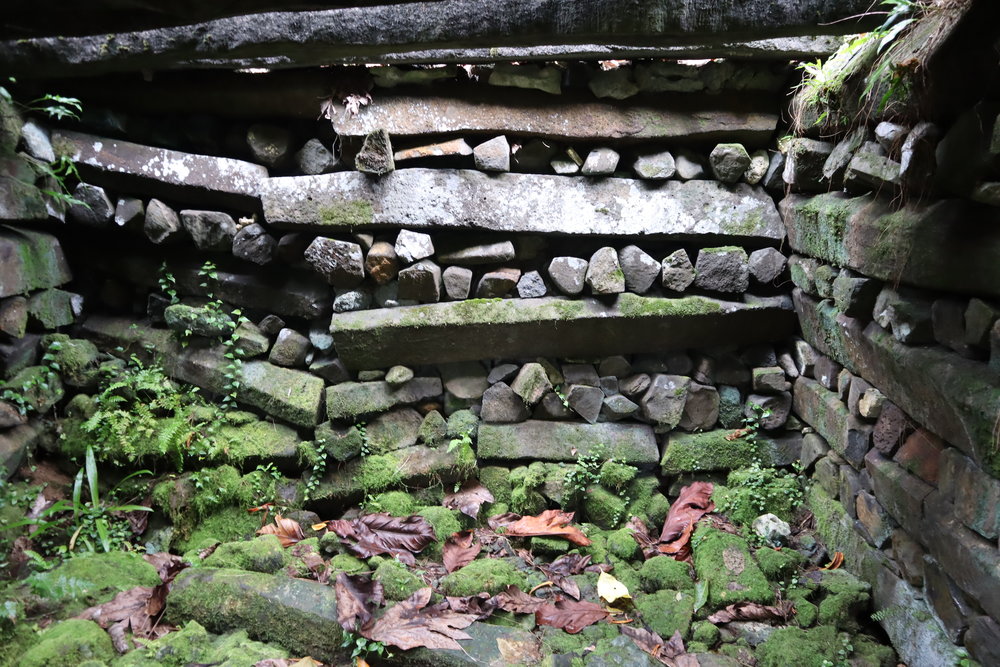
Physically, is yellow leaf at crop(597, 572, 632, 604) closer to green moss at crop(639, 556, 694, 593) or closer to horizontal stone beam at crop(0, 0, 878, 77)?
green moss at crop(639, 556, 694, 593)

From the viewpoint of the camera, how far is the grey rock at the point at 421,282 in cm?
356

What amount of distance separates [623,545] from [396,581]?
3.98 feet

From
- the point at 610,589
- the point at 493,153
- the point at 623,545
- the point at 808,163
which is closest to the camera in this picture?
the point at 610,589

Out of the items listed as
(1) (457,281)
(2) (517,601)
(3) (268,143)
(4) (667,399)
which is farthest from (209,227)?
(4) (667,399)

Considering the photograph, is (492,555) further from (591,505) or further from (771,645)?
(771,645)

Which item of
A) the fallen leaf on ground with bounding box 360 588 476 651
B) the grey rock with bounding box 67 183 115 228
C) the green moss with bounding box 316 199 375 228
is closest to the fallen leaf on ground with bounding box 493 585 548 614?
the fallen leaf on ground with bounding box 360 588 476 651

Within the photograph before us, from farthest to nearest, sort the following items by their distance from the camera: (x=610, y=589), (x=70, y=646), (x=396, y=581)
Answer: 1. (x=610, y=589)
2. (x=396, y=581)
3. (x=70, y=646)

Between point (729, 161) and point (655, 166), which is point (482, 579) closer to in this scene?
point (655, 166)

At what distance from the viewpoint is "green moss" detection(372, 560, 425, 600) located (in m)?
2.88

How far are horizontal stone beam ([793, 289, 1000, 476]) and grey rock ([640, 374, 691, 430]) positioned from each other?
0.78 m

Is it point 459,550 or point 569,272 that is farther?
point 569,272

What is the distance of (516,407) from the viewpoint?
12.6ft

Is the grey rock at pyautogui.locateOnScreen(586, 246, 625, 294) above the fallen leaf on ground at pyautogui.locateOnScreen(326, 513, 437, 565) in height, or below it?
above

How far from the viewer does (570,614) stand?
294cm
